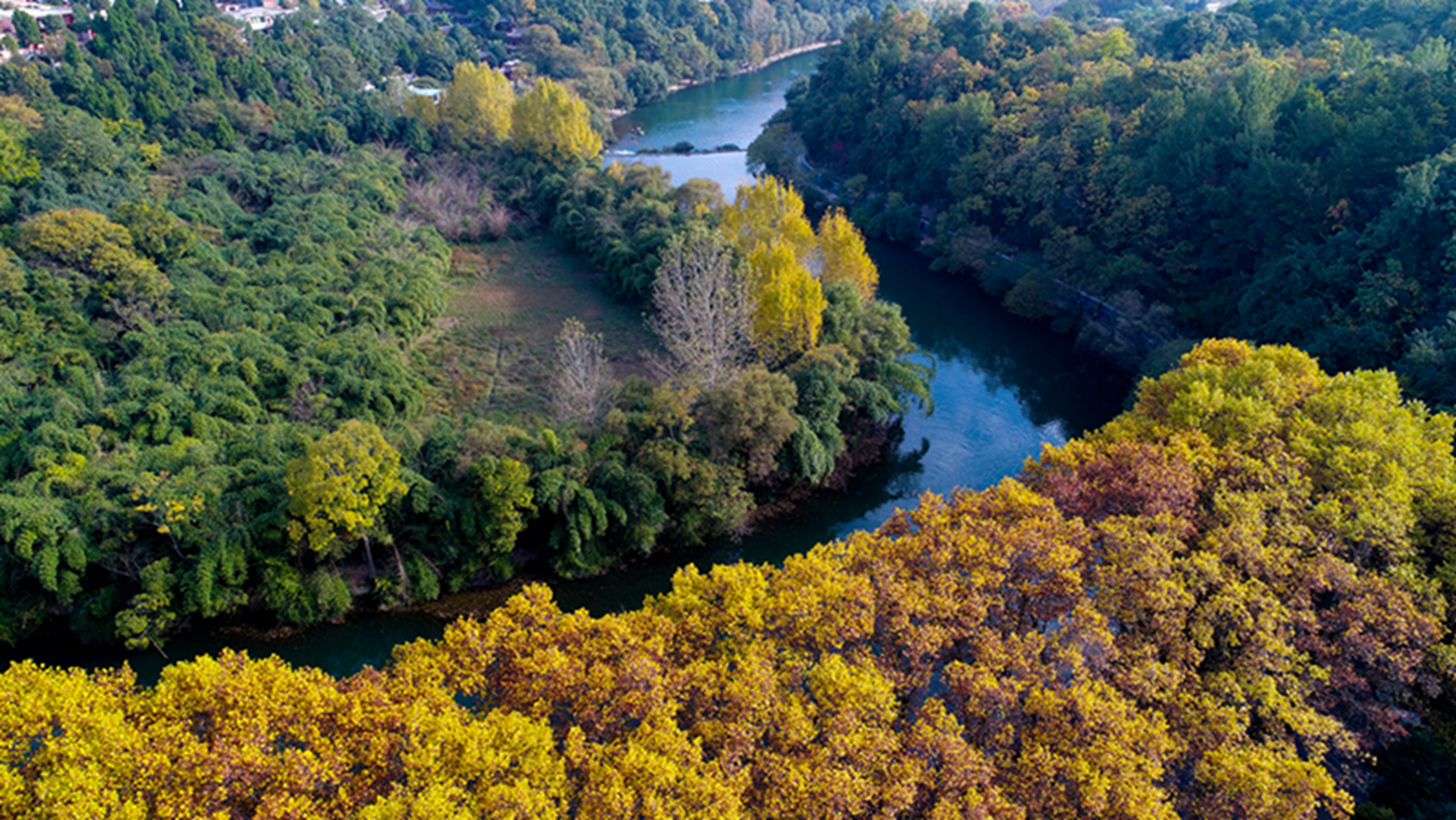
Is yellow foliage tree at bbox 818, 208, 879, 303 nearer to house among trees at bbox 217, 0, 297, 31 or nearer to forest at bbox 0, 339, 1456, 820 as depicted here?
forest at bbox 0, 339, 1456, 820

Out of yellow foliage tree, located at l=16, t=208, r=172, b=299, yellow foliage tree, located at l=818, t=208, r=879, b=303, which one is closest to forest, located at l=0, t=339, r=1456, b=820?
yellow foliage tree, located at l=818, t=208, r=879, b=303

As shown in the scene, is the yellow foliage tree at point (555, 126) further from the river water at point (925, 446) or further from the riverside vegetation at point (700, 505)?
the river water at point (925, 446)

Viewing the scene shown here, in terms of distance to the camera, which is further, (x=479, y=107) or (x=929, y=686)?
(x=479, y=107)

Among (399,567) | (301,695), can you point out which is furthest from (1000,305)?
(301,695)

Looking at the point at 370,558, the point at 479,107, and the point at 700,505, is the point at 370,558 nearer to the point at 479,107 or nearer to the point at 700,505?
the point at 700,505

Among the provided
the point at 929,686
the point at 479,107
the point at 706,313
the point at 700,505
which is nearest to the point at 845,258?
the point at 706,313
